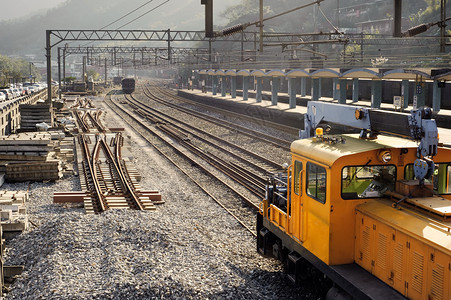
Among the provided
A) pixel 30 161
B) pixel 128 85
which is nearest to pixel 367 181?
pixel 30 161

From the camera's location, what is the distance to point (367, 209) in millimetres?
8445

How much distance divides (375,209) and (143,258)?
530cm

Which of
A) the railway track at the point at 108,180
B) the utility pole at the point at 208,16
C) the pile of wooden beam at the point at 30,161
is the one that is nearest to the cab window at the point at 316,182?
the railway track at the point at 108,180

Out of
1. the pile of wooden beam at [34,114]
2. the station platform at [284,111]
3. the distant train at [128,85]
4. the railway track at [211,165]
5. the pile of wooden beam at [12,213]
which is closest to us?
the pile of wooden beam at [12,213]

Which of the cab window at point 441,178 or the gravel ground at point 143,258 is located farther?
the gravel ground at point 143,258

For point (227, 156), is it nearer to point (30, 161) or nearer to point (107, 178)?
point (107, 178)

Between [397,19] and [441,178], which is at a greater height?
[397,19]

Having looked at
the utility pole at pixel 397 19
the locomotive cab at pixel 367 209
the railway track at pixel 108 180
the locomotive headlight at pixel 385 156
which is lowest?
the railway track at pixel 108 180

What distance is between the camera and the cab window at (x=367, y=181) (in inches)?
336

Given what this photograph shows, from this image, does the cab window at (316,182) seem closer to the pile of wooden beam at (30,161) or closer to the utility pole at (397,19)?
the utility pole at (397,19)

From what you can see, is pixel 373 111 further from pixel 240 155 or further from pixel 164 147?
pixel 164 147

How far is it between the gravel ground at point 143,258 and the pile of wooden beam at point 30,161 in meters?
4.33

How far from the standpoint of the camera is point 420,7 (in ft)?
339

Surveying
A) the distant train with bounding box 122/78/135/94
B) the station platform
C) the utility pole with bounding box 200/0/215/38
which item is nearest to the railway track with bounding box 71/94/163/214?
the utility pole with bounding box 200/0/215/38
